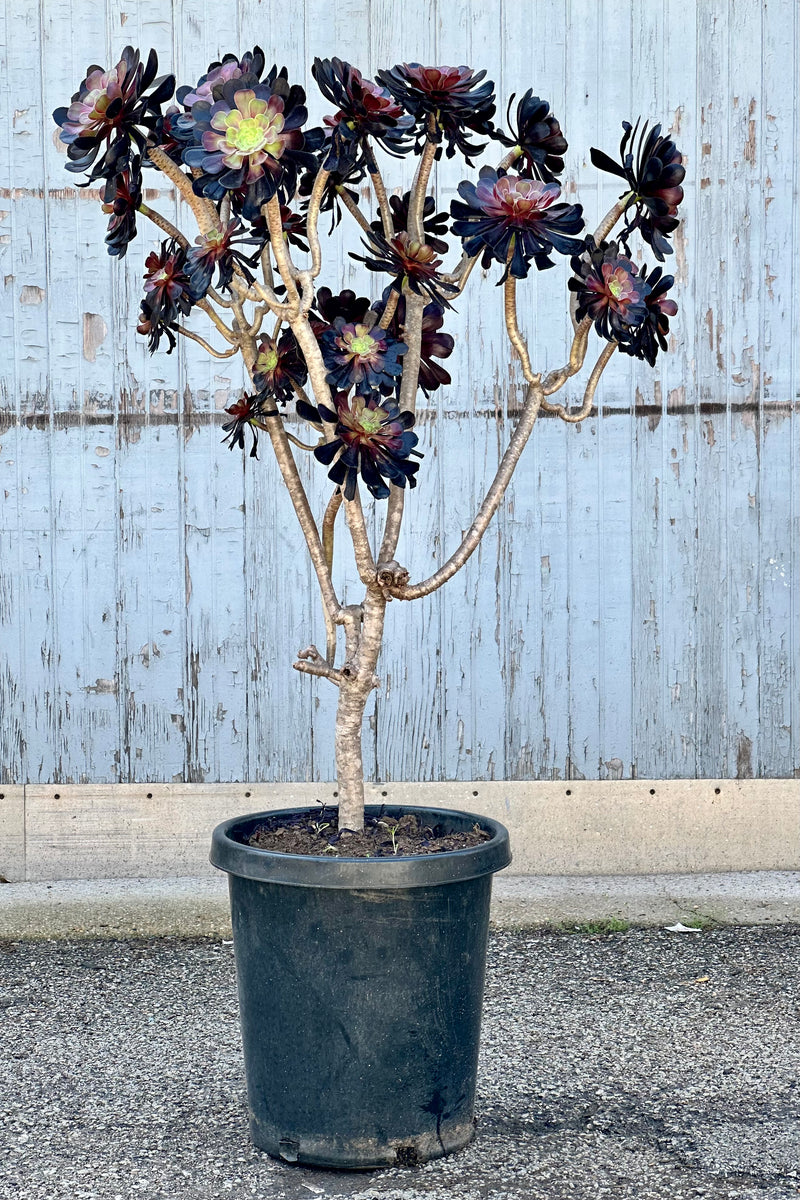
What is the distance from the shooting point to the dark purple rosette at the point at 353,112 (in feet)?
7.03

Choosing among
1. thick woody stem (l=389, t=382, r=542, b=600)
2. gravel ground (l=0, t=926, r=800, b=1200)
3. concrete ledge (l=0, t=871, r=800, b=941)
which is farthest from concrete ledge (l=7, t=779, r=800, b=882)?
thick woody stem (l=389, t=382, r=542, b=600)

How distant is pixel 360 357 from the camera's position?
2273 mm

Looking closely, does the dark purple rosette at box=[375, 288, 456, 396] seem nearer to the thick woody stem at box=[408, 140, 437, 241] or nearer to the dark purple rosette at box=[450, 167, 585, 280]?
the thick woody stem at box=[408, 140, 437, 241]

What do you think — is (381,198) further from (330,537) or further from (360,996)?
(360,996)

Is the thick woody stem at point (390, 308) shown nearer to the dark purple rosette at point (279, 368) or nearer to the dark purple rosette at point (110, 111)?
the dark purple rosette at point (279, 368)

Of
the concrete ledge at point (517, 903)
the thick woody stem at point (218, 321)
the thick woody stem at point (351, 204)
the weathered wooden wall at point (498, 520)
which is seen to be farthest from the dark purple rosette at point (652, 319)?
the concrete ledge at point (517, 903)

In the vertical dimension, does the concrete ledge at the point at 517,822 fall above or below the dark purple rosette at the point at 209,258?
below

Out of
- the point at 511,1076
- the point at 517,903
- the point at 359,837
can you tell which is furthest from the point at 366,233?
the point at 517,903

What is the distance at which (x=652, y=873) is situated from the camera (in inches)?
167

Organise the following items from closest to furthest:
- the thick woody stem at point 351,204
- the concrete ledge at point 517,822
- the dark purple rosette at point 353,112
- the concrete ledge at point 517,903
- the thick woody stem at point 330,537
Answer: the dark purple rosette at point 353,112, the thick woody stem at point 351,204, the thick woody stem at point 330,537, the concrete ledge at point 517,903, the concrete ledge at point 517,822

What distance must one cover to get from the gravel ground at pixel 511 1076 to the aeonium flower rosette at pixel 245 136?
1795 mm

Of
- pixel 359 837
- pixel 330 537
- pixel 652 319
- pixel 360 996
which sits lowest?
pixel 360 996

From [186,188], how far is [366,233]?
13.8 inches

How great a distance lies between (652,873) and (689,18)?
2.98m
